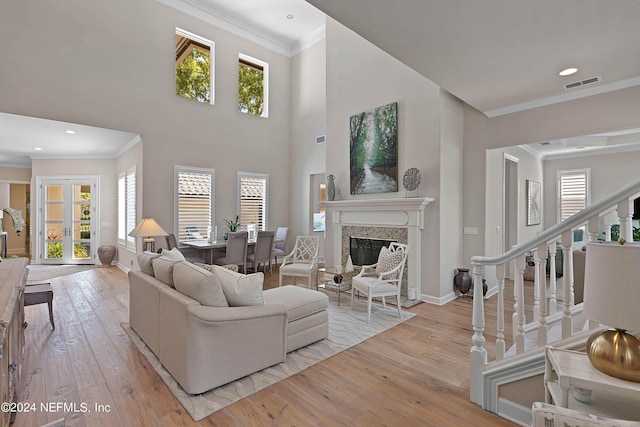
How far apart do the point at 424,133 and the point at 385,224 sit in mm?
1506

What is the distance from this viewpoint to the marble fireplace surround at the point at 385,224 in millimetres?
4691

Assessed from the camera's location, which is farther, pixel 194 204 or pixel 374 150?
pixel 194 204

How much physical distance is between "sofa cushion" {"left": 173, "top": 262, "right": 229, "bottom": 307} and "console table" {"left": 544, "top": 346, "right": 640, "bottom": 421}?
214 cm

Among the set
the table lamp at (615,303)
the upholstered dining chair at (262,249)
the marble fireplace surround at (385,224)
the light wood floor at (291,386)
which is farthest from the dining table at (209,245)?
the table lamp at (615,303)

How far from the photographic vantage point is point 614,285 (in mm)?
1300

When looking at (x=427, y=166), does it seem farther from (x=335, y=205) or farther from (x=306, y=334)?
(x=306, y=334)

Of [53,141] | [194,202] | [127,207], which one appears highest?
[53,141]

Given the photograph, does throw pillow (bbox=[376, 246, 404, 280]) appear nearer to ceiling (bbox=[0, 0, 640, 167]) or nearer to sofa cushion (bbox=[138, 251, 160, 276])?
ceiling (bbox=[0, 0, 640, 167])

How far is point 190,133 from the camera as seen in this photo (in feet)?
21.5

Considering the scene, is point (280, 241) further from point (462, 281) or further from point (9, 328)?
point (9, 328)

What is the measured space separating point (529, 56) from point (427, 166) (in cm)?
193


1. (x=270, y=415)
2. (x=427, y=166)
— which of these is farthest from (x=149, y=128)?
(x=270, y=415)

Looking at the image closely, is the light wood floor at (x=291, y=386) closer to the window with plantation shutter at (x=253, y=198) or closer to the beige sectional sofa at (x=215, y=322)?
the beige sectional sofa at (x=215, y=322)

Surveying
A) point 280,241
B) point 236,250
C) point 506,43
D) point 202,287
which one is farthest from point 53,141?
point 506,43
